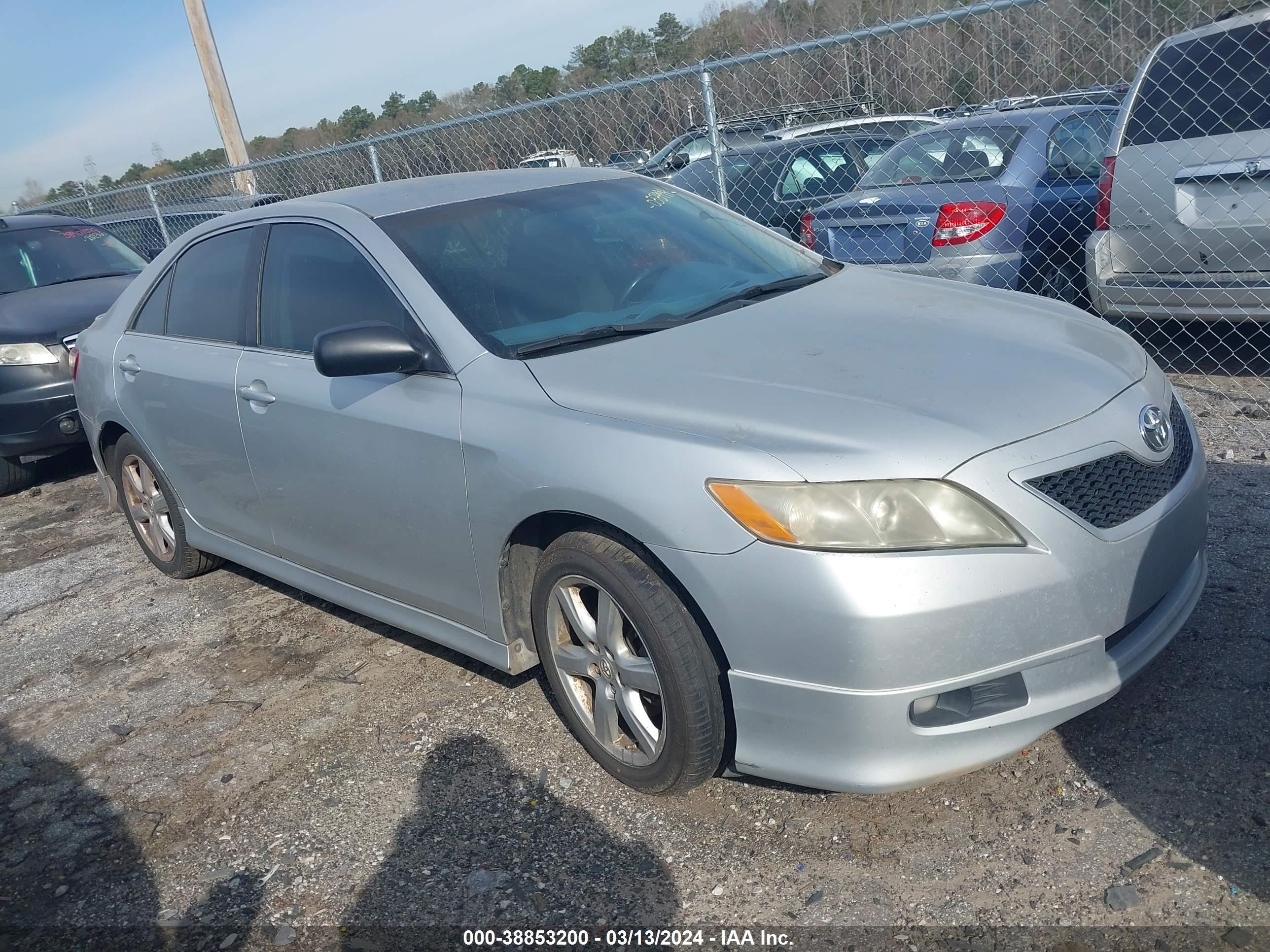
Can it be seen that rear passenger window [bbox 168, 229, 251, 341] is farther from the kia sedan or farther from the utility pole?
the utility pole

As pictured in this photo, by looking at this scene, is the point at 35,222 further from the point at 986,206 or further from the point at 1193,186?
the point at 1193,186

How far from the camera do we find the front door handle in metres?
3.73

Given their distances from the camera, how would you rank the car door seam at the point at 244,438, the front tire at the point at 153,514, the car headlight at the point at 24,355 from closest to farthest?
1. the car door seam at the point at 244,438
2. the front tire at the point at 153,514
3. the car headlight at the point at 24,355

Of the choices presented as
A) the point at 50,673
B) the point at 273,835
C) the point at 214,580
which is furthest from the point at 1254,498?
the point at 50,673

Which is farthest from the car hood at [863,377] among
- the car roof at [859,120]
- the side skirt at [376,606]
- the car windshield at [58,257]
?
the car windshield at [58,257]

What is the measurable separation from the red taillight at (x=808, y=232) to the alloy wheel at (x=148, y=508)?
165 inches

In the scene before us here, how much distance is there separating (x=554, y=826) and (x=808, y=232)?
5025 millimetres

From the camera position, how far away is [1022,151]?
257 inches

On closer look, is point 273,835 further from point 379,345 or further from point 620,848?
point 379,345

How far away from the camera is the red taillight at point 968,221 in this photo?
20.2 ft

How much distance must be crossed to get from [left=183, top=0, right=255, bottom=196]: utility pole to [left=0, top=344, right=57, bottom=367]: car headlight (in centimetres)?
644

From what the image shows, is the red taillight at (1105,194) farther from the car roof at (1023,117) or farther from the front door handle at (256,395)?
the front door handle at (256,395)

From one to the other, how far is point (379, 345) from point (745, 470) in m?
1.23

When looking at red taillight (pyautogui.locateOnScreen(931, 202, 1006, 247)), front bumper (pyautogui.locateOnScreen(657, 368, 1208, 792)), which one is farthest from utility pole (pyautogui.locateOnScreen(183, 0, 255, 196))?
front bumper (pyautogui.locateOnScreen(657, 368, 1208, 792))
